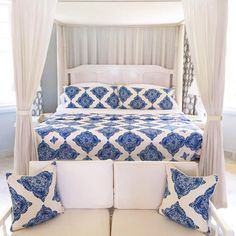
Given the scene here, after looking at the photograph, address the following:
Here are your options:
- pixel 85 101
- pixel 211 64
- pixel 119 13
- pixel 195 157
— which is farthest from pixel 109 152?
pixel 119 13

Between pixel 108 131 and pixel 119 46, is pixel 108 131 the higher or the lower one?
the lower one

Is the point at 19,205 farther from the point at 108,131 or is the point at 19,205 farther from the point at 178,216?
the point at 108,131

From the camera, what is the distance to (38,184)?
189cm

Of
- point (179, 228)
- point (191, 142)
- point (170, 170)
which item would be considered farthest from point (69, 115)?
point (179, 228)

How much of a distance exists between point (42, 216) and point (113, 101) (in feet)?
8.37

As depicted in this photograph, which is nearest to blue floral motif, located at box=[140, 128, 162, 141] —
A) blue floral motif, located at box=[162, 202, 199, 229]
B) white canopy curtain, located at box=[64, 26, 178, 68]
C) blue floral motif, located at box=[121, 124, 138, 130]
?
blue floral motif, located at box=[121, 124, 138, 130]

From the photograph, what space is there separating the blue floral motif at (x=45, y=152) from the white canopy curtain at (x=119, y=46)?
1957 mm

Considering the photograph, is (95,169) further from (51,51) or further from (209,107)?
(51,51)

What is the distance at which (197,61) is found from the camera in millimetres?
2656

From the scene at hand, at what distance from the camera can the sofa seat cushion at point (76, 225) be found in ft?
5.82

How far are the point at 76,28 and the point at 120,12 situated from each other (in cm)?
126

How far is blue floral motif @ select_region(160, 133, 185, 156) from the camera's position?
283 cm

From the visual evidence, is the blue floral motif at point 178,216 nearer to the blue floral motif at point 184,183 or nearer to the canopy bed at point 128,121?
the blue floral motif at point 184,183

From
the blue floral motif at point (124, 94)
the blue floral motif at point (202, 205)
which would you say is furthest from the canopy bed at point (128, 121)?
the blue floral motif at point (202, 205)
